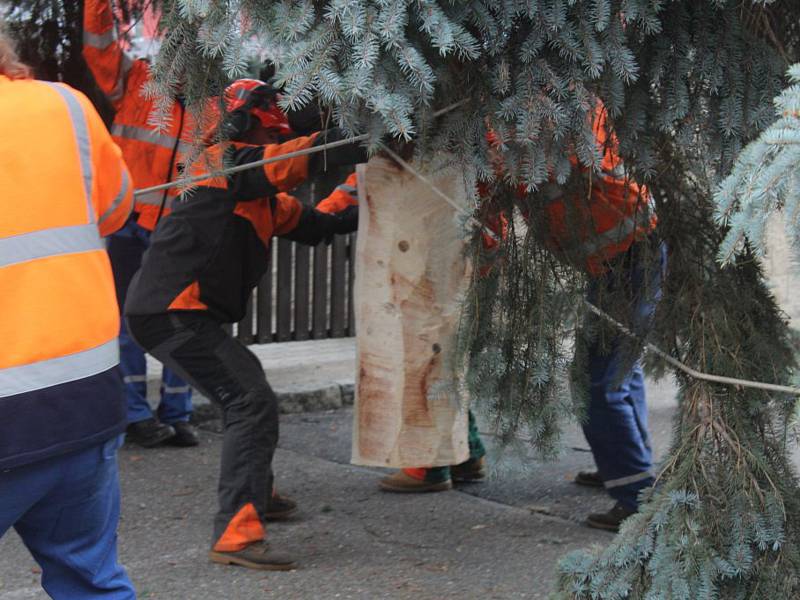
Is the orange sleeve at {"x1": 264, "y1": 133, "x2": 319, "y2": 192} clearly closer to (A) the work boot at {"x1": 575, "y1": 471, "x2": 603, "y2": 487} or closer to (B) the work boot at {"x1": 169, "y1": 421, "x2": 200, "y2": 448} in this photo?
(A) the work boot at {"x1": 575, "y1": 471, "x2": 603, "y2": 487}

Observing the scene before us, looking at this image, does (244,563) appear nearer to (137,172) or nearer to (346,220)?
(346,220)

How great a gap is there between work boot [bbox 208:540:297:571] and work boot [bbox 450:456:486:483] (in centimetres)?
131

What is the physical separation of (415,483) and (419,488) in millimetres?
29

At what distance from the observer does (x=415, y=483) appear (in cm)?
487

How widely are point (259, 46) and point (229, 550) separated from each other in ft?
6.37

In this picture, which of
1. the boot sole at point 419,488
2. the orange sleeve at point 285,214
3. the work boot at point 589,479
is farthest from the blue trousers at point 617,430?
the orange sleeve at point 285,214

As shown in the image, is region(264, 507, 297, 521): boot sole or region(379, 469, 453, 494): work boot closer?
region(264, 507, 297, 521): boot sole

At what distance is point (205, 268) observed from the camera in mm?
3910

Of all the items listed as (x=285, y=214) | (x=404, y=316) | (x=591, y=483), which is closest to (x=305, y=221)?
(x=285, y=214)

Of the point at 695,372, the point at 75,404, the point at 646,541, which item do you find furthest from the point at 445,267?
the point at 75,404

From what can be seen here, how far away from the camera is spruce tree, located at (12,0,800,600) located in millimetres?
2506

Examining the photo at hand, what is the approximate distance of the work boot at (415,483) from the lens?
15.9ft

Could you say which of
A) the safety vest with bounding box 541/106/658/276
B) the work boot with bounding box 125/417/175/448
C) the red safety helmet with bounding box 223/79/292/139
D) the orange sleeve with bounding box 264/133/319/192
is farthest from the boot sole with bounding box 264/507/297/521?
the safety vest with bounding box 541/106/658/276

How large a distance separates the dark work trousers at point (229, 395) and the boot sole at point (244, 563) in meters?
0.07
